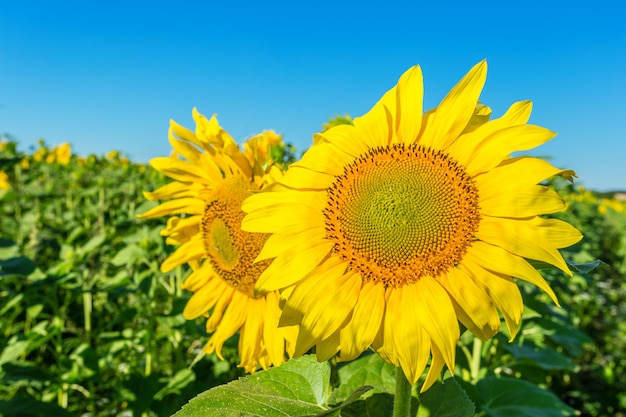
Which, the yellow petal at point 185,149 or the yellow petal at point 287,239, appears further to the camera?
the yellow petal at point 185,149

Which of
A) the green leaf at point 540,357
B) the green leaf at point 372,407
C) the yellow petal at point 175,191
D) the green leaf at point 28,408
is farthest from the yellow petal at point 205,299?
the green leaf at point 540,357

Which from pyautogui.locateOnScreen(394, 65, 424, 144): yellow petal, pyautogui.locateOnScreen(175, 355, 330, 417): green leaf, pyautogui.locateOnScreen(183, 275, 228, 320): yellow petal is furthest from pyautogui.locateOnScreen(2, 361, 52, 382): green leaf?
pyautogui.locateOnScreen(394, 65, 424, 144): yellow petal

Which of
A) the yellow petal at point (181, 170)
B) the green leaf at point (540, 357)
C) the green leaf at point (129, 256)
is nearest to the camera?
the yellow petal at point (181, 170)

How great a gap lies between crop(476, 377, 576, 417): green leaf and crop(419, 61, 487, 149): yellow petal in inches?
37.9

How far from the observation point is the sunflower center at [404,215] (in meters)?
1.07

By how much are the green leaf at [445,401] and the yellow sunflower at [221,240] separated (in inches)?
15.9

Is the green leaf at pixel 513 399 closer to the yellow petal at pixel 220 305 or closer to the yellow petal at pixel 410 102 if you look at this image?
the yellow petal at pixel 220 305

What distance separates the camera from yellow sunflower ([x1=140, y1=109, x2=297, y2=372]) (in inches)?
60.2

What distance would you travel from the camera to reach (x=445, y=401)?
3.69 ft

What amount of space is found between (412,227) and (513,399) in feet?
3.13

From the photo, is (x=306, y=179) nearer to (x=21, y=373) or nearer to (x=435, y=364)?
(x=435, y=364)

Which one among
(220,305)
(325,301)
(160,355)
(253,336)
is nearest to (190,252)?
(220,305)

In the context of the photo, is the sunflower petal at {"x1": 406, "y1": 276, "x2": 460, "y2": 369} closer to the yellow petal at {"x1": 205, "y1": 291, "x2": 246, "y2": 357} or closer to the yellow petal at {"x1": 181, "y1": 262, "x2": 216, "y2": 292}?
the yellow petal at {"x1": 205, "y1": 291, "x2": 246, "y2": 357}

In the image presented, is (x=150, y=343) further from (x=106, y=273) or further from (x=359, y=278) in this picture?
(x=106, y=273)
